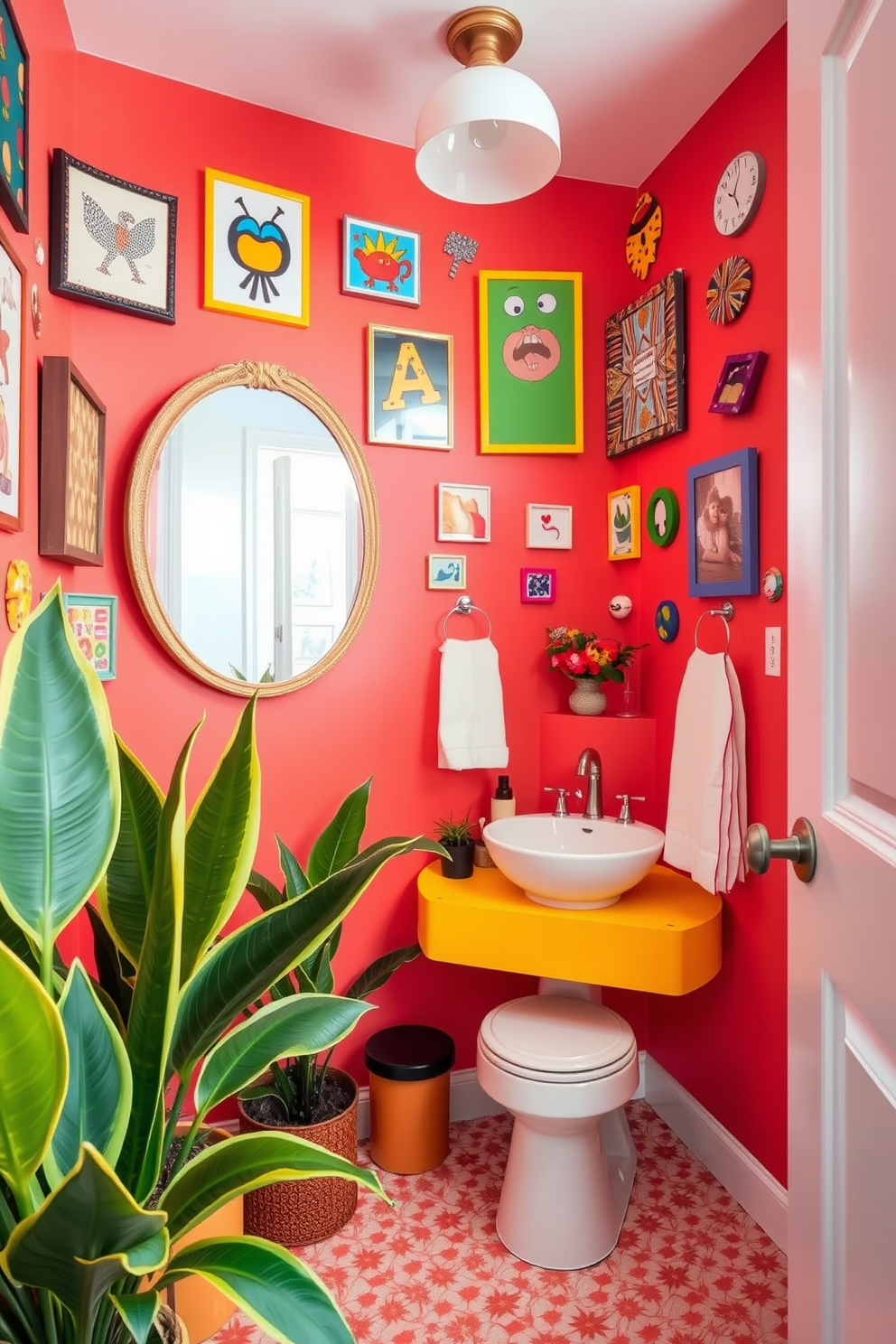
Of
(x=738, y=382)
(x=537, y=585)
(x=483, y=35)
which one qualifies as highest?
(x=483, y=35)

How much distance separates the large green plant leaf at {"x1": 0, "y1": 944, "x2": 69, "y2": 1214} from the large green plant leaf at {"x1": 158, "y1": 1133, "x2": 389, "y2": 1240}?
204mm

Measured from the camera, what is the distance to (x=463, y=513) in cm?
225

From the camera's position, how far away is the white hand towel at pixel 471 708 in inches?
85.0

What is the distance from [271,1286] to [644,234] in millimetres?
2398

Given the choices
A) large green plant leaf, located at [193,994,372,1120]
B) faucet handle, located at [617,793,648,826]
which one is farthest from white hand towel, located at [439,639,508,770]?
large green plant leaf, located at [193,994,372,1120]

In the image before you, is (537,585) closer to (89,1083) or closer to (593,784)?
(593,784)

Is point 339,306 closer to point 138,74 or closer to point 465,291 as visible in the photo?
point 465,291

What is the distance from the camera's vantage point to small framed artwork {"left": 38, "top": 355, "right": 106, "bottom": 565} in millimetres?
1518

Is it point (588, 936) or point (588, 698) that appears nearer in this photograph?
point (588, 936)

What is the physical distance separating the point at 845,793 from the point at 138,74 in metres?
2.13

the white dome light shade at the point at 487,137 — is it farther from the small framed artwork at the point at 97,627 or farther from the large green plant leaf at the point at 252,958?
the large green plant leaf at the point at 252,958

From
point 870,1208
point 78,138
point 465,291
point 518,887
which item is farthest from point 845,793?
point 78,138

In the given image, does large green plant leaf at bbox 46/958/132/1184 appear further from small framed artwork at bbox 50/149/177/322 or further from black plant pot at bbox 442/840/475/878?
small framed artwork at bbox 50/149/177/322

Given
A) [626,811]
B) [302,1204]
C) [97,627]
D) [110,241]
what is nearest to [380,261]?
[110,241]
